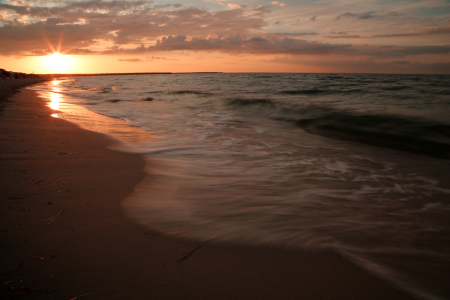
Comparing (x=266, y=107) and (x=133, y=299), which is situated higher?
(x=266, y=107)

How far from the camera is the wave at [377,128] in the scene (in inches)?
Result: 219

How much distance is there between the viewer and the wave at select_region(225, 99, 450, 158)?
5574mm

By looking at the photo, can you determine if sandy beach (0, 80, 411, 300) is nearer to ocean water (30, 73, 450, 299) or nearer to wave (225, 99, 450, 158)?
ocean water (30, 73, 450, 299)

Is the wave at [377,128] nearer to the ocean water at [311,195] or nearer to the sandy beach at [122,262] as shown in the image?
the ocean water at [311,195]

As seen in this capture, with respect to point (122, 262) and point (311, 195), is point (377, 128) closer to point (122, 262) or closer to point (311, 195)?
point (311, 195)

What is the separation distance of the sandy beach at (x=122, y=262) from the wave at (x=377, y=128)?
488 centimetres

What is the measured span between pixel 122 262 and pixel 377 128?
24.0ft

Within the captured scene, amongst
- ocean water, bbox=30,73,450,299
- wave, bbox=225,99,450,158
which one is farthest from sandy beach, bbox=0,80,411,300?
wave, bbox=225,99,450,158

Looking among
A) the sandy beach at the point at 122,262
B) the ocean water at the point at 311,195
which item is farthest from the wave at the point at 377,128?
the sandy beach at the point at 122,262

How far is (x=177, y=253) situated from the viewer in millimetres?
1578

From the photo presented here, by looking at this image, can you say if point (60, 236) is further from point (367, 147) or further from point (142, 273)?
point (367, 147)

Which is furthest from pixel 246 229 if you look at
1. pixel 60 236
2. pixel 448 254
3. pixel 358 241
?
pixel 448 254

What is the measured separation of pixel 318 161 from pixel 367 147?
6.83ft

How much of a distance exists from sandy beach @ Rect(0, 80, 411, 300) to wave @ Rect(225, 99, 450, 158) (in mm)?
4882
